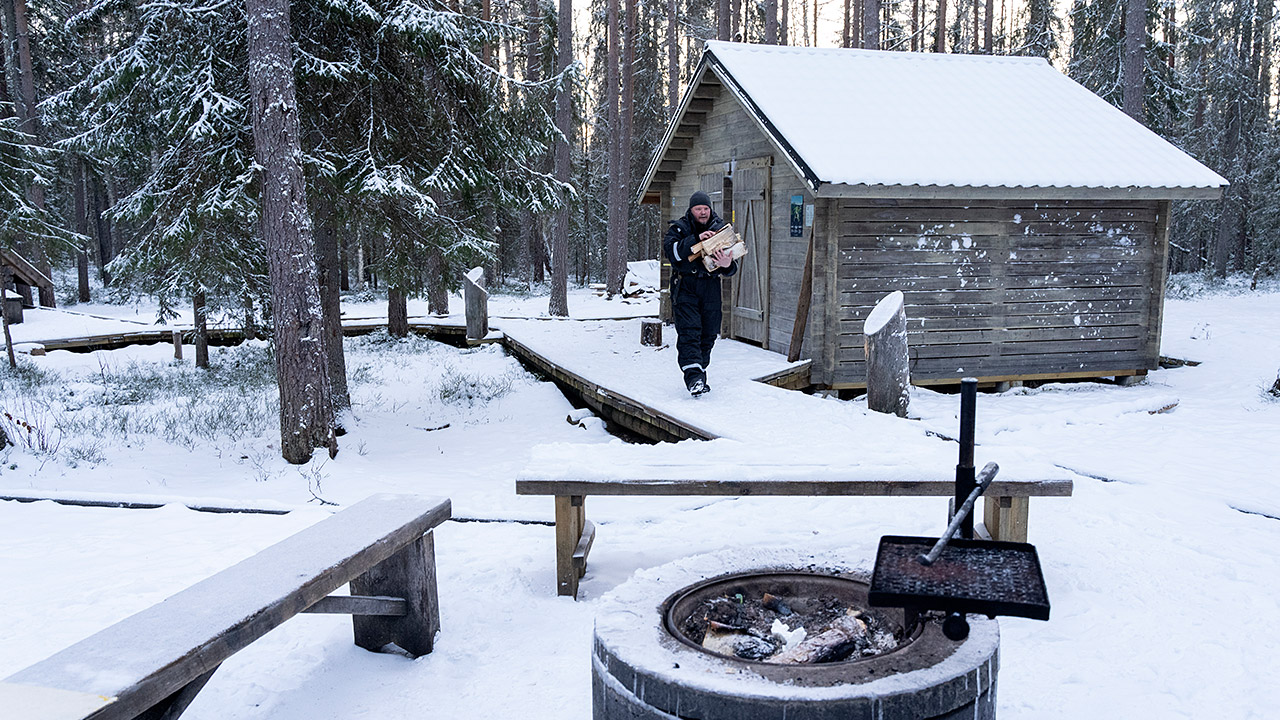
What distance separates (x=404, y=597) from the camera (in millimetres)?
3949

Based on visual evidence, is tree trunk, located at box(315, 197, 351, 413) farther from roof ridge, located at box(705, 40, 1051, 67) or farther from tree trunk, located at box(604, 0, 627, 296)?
tree trunk, located at box(604, 0, 627, 296)

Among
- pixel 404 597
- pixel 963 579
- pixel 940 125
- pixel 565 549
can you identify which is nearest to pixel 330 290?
pixel 565 549

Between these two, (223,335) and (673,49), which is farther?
(673,49)

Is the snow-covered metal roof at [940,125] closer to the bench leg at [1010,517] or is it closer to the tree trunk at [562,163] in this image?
the bench leg at [1010,517]

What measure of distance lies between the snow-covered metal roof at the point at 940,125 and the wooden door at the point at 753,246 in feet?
4.29

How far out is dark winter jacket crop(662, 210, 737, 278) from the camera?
841 cm

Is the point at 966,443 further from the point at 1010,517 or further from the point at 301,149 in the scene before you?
the point at 301,149

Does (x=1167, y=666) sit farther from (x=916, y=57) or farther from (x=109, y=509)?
(x=916, y=57)

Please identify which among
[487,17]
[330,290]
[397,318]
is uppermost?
[487,17]

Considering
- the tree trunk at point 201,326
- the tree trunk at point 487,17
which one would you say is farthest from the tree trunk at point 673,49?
the tree trunk at point 201,326

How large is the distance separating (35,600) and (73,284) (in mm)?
33550

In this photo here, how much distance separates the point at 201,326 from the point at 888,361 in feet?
38.5

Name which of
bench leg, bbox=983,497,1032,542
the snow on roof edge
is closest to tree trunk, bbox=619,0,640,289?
the snow on roof edge

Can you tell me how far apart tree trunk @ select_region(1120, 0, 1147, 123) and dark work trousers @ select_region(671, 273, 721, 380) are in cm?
1237
